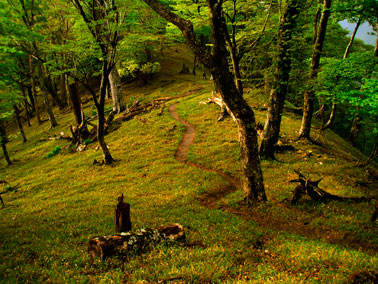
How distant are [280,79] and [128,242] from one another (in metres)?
13.6

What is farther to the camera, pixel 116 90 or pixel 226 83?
pixel 116 90

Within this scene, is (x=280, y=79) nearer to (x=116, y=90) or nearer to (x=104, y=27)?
(x=104, y=27)

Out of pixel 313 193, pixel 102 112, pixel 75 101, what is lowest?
pixel 313 193

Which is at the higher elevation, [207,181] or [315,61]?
[315,61]

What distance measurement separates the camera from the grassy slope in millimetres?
5898

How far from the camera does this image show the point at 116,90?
3164 cm

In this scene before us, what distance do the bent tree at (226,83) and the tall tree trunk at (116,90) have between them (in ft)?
76.2

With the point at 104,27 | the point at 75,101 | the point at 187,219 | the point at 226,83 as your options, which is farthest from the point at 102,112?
the point at 187,219

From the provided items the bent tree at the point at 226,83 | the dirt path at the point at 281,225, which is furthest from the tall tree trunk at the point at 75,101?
the bent tree at the point at 226,83

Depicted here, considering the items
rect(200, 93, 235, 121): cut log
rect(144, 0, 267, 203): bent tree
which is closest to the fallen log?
rect(144, 0, 267, 203): bent tree

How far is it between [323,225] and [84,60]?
59.1ft

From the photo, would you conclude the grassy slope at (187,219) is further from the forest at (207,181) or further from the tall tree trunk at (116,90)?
the tall tree trunk at (116,90)

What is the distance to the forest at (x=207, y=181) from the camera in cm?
624

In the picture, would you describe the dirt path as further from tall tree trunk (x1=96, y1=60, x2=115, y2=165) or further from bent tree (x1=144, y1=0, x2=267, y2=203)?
tall tree trunk (x1=96, y1=60, x2=115, y2=165)
